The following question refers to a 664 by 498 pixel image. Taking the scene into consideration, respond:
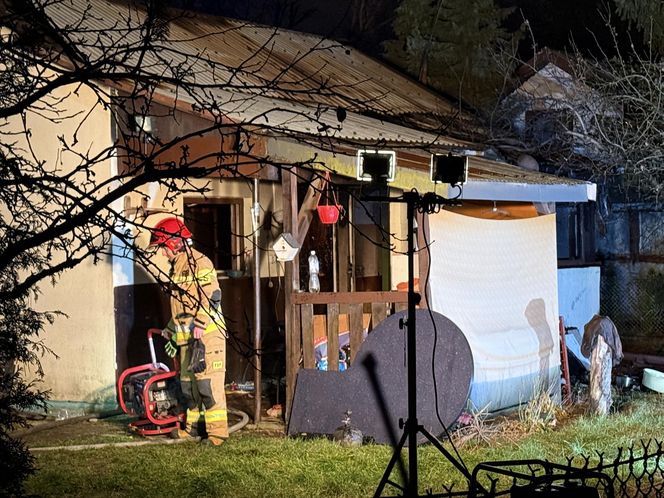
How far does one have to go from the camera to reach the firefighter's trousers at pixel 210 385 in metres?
10.0

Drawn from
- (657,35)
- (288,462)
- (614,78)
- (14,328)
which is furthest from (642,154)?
(14,328)

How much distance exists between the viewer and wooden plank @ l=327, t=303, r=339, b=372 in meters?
10.6

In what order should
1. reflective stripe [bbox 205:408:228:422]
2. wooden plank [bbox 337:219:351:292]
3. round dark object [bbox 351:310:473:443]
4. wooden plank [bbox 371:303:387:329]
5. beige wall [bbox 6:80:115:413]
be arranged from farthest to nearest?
wooden plank [bbox 337:219:351:292]
beige wall [bbox 6:80:115:413]
wooden plank [bbox 371:303:387:329]
reflective stripe [bbox 205:408:228:422]
round dark object [bbox 351:310:473:443]

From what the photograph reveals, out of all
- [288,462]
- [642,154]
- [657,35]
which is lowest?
[288,462]

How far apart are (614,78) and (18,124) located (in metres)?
8.37

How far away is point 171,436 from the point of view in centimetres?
1034

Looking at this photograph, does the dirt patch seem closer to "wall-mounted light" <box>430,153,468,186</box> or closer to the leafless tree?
the leafless tree

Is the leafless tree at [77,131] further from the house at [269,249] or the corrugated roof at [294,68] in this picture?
the corrugated roof at [294,68]

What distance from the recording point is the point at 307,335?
10695 mm

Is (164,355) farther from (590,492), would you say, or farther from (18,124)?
(590,492)

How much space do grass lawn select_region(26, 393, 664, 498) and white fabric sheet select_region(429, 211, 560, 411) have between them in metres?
0.66

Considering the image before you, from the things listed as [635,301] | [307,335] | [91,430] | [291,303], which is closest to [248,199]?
[291,303]

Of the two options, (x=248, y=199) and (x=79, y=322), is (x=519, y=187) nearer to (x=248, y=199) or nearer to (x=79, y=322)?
(x=248, y=199)

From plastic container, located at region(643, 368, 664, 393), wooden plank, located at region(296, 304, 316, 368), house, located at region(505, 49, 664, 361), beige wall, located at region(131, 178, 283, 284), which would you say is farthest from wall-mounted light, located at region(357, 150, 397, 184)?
house, located at region(505, 49, 664, 361)
